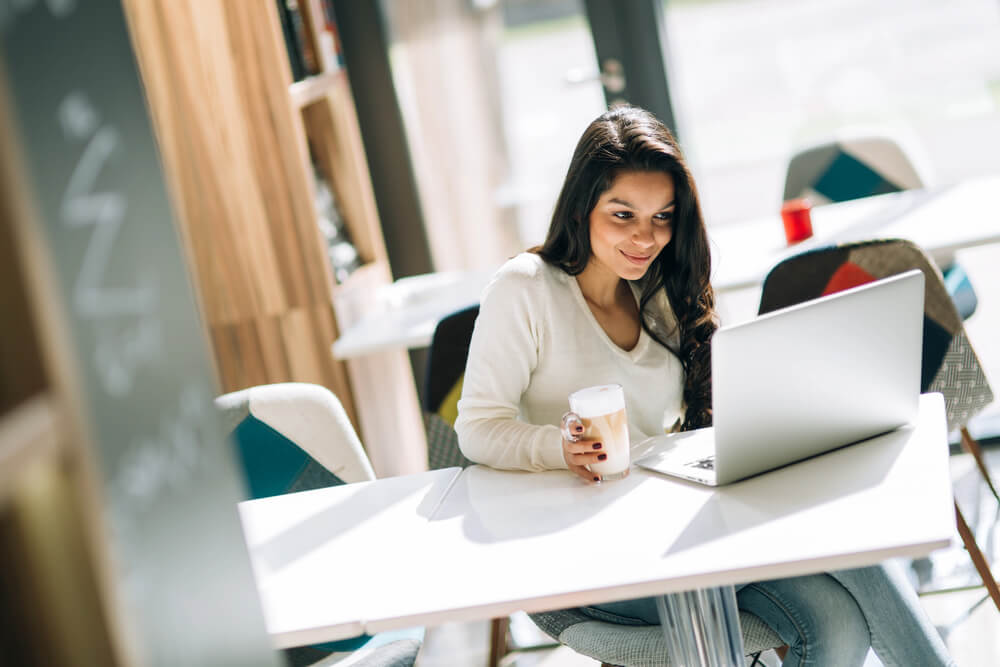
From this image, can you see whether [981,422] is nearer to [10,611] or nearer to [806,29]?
[806,29]

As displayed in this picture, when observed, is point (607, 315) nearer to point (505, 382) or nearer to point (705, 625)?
point (505, 382)

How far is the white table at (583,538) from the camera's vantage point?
1.16m

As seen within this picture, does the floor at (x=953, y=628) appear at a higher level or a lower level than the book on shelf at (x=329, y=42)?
lower

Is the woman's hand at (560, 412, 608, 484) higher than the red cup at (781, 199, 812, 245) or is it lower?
lower

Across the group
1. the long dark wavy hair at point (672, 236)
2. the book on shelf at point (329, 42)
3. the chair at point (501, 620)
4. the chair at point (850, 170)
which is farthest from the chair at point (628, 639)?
the book on shelf at point (329, 42)

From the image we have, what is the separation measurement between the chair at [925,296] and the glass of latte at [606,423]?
2.46 ft

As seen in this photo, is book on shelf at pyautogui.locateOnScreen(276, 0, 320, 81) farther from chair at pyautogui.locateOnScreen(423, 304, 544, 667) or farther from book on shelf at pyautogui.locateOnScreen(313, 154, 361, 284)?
chair at pyautogui.locateOnScreen(423, 304, 544, 667)

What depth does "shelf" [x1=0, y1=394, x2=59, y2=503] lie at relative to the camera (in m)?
0.43

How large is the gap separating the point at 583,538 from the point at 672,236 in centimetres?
77

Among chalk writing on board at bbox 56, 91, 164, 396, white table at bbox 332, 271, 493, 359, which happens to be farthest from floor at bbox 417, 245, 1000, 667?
chalk writing on board at bbox 56, 91, 164, 396

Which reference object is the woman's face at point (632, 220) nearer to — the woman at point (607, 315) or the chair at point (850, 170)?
the woman at point (607, 315)

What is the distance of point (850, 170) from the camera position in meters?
3.21

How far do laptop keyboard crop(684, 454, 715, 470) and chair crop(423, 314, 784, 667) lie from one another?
0.26m

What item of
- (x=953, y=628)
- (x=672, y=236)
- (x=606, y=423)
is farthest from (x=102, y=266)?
(x=953, y=628)
